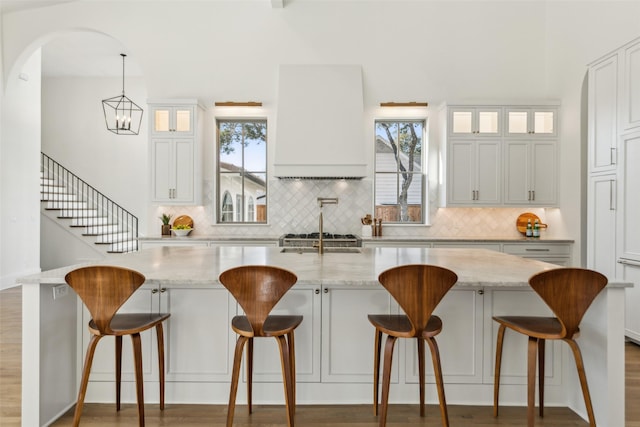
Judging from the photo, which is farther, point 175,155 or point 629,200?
point 175,155

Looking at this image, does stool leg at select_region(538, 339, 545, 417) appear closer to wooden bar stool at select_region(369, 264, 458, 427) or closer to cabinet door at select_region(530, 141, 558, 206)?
wooden bar stool at select_region(369, 264, 458, 427)

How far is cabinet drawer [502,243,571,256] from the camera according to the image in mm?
4648

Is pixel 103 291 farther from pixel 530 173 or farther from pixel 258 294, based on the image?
pixel 530 173

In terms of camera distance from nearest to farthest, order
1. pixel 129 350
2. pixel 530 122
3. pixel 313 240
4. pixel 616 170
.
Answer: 1. pixel 129 350
2. pixel 616 170
3. pixel 313 240
4. pixel 530 122

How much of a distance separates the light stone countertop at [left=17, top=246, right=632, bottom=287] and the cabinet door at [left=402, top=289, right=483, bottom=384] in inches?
9.8

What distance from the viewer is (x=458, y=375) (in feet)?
8.06

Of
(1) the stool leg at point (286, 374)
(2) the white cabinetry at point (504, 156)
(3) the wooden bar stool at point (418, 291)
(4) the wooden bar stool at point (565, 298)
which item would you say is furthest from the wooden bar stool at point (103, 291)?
(2) the white cabinetry at point (504, 156)

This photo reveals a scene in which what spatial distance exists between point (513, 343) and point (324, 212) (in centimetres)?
317

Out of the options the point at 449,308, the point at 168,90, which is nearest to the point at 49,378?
the point at 449,308

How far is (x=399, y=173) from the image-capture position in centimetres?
541

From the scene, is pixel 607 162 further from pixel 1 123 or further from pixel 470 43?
pixel 1 123

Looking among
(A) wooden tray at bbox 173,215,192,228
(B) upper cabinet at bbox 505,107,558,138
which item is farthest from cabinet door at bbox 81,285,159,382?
(B) upper cabinet at bbox 505,107,558,138

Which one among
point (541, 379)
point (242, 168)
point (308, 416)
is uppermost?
point (242, 168)

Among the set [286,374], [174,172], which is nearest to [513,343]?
[286,374]
